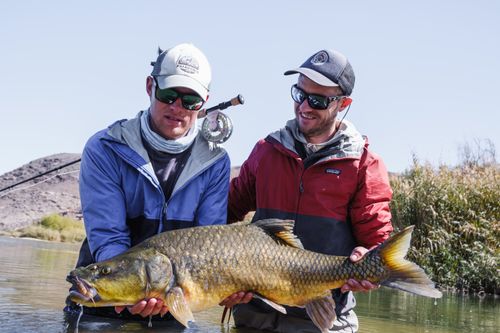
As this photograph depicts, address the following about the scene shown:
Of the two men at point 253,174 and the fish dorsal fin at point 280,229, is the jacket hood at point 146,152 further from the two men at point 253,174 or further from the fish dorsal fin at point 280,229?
the fish dorsal fin at point 280,229

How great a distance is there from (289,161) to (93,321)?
1959 millimetres

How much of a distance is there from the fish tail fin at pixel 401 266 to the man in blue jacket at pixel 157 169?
1359mm

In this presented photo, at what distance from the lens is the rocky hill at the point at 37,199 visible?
41.2 metres

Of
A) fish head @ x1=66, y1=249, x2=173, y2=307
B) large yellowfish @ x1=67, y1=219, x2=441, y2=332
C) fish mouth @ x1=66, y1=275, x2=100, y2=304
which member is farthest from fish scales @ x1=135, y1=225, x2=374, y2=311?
fish mouth @ x1=66, y1=275, x2=100, y2=304

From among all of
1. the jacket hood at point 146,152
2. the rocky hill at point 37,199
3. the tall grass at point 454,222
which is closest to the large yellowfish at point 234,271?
the jacket hood at point 146,152

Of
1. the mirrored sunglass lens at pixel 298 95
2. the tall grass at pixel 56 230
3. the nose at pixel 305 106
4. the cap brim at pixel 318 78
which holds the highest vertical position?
A: the cap brim at pixel 318 78

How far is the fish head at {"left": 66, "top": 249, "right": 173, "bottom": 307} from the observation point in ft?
13.5

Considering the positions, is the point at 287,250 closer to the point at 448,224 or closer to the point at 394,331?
the point at 394,331

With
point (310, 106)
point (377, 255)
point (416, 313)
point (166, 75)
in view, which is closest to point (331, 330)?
point (377, 255)

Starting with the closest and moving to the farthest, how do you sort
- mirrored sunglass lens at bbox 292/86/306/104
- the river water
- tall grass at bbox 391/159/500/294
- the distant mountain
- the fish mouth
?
the fish mouth < the river water < mirrored sunglass lens at bbox 292/86/306/104 < tall grass at bbox 391/159/500/294 < the distant mountain

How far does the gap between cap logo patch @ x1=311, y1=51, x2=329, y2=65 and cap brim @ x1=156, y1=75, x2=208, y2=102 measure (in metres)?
1.03

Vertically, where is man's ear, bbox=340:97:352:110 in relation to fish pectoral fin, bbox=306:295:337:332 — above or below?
Result: above

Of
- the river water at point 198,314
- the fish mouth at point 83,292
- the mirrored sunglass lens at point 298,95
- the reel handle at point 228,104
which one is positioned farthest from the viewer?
the reel handle at point 228,104

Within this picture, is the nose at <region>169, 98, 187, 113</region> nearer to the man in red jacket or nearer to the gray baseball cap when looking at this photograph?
the man in red jacket
